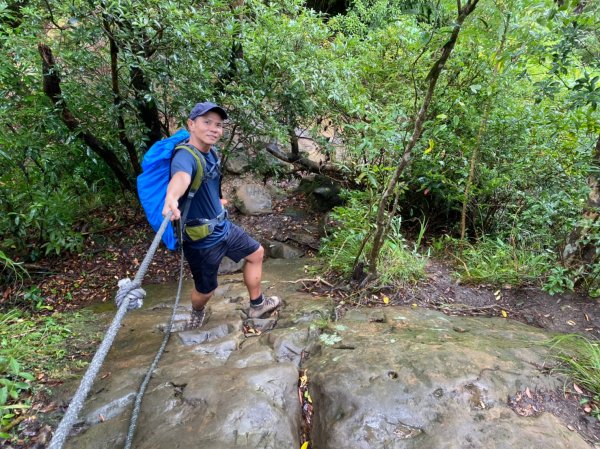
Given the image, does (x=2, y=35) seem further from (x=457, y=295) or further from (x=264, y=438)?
(x=457, y=295)

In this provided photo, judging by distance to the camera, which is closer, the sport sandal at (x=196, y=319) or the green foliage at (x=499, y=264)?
the sport sandal at (x=196, y=319)

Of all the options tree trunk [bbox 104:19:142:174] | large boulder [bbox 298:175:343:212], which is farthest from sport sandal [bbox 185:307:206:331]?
large boulder [bbox 298:175:343:212]

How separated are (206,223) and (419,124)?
6.07 feet

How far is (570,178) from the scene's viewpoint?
446cm

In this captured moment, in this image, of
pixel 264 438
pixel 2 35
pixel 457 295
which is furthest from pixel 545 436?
pixel 2 35

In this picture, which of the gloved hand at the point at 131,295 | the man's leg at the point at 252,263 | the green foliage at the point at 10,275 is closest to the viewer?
the gloved hand at the point at 131,295

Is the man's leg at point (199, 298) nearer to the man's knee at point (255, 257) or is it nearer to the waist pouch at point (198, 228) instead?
the man's knee at point (255, 257)

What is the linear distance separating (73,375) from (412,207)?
15.0 feet

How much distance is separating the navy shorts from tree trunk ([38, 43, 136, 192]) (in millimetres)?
3039

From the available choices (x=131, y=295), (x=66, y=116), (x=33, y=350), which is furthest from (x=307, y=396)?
(x=66, y=116)

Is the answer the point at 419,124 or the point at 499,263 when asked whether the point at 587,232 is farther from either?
the point at 419,124

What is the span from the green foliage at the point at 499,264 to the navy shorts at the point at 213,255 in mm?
2461

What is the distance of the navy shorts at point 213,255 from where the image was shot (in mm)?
3168

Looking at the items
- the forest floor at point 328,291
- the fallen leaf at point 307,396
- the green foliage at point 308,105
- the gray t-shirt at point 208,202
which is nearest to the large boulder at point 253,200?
the forest floor at point 328,291
